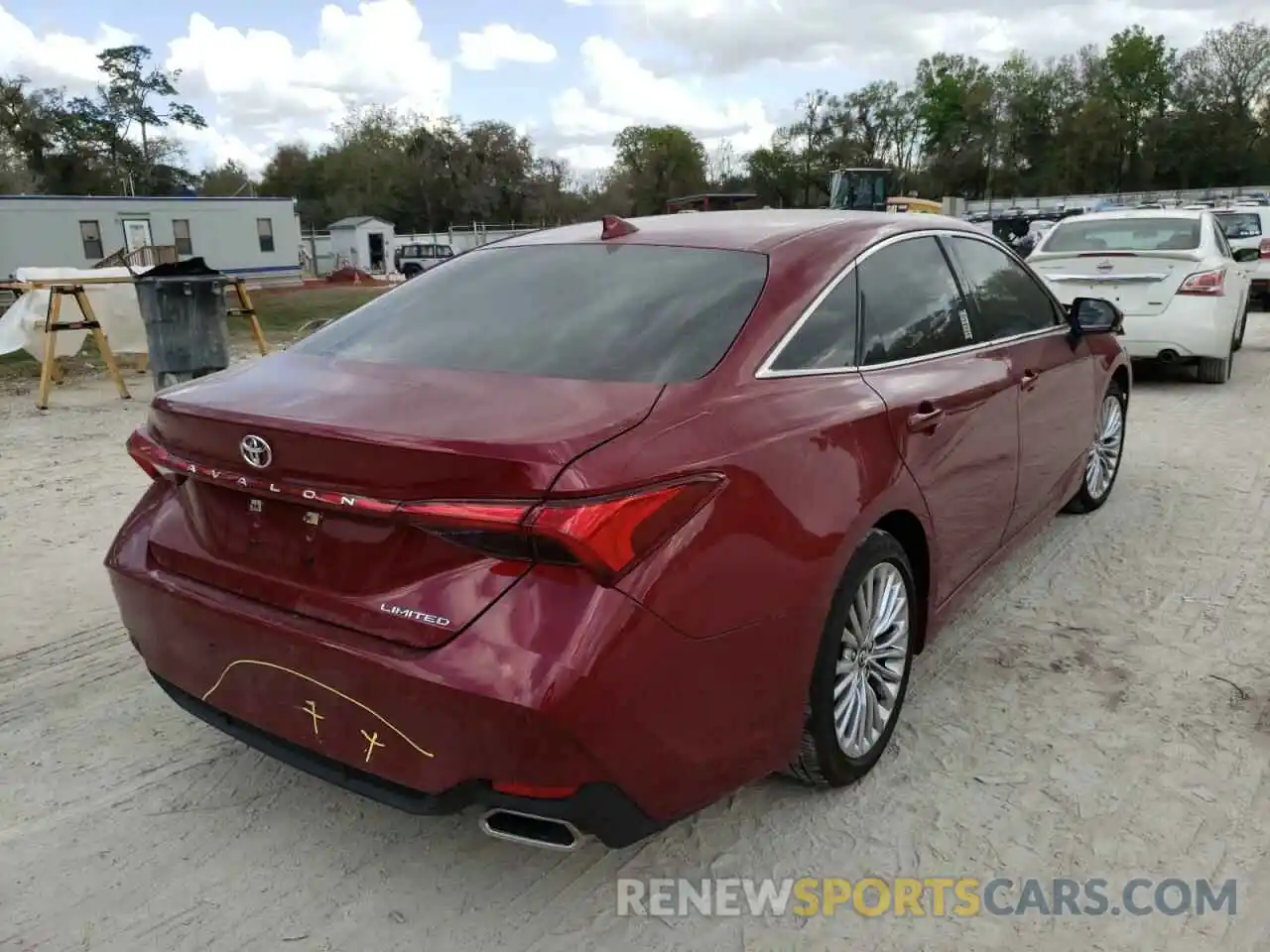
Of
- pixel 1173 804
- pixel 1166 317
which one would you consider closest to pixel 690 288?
pixel 1173 804

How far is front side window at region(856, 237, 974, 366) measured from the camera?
10.0 ft

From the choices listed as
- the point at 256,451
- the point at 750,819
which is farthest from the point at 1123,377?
the point at 256,451

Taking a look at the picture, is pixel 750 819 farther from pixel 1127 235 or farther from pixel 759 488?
pixel 1127 235

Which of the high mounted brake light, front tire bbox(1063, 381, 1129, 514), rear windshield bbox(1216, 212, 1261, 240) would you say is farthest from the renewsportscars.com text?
rear windshield bbox(1216, 212, 1261, 240)

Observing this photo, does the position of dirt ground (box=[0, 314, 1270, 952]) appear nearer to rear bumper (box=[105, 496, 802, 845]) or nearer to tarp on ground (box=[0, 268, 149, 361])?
rear bumper (box=[105, 496, 802, 845])

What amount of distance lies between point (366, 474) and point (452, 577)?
0.95 feet

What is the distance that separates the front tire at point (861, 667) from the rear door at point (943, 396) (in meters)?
0.27

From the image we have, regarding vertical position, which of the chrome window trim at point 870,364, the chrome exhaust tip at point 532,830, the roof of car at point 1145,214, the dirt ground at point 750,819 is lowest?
the dirt ground at point 750,819

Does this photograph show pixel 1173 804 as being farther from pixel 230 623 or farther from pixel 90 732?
pixel 90 732

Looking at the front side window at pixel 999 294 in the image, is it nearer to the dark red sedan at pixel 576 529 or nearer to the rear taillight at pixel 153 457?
the dark red sedan at pixel 576 529

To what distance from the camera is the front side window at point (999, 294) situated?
3762mm

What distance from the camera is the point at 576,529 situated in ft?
6.42

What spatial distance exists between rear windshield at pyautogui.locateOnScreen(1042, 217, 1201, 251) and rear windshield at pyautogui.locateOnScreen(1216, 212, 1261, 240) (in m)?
6.65

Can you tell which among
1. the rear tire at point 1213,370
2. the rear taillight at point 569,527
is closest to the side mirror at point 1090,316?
the rear taillight at point 569,527
